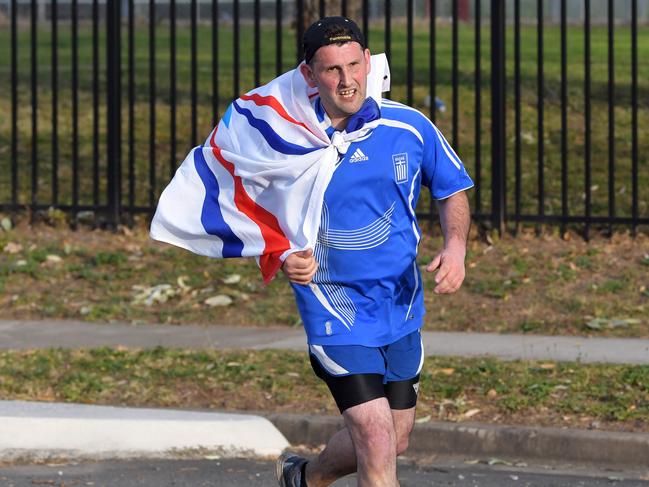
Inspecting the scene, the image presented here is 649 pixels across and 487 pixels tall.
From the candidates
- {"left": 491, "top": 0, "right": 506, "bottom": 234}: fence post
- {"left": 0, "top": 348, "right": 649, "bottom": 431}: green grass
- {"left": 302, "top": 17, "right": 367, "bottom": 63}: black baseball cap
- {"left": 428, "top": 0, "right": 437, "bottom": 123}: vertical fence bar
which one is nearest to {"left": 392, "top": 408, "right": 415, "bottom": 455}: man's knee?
{"left": 302, "top": 17, "right": 367, "bottom": 63}: black baseball cap

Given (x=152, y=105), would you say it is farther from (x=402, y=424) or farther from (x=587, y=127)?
(x=402, y=424)

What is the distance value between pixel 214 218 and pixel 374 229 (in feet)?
1.95

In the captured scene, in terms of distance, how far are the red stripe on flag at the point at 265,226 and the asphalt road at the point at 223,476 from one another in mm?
1762

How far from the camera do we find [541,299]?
32.1 feet

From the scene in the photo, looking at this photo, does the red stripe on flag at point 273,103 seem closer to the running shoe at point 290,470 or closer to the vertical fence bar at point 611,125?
the running shoe at point 290,470

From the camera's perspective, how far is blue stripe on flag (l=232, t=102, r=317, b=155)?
4895mm

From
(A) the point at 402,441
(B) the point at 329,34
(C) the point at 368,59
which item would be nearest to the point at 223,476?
(A) the point at 402,441

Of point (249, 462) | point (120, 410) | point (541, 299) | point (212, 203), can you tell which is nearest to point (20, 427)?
point (120, 410)

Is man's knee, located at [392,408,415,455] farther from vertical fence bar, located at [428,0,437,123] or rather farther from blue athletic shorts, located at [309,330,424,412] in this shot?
vertical fence bar, located at [428,0,437,123]

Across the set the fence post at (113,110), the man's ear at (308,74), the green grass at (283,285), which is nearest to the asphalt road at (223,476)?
the man's ear at (308,74)

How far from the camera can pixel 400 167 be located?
4.80 metres

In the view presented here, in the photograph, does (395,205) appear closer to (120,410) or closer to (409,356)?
(409,356)

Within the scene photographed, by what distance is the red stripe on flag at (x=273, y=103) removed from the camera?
16.2 ft

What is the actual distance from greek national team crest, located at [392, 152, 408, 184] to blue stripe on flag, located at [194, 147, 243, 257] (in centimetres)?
61
